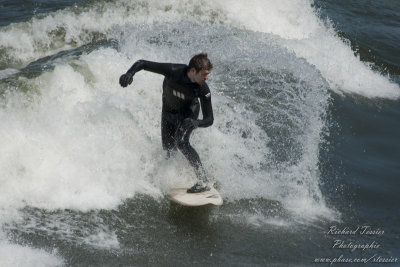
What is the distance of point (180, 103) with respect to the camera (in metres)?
6.47

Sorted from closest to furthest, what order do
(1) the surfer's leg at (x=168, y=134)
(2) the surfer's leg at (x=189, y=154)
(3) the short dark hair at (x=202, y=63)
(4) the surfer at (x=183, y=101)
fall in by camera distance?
(3) the short dark hair at (x=202, y=63), (4) the surfer at (x=183, y=101), (2) the surfer's leg at (x=189, y=154), (1) the surfer's leg at (x=168, y=134)

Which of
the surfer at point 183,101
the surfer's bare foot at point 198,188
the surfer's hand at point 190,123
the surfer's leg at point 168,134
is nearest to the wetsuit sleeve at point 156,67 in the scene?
the surfer at point 183,101

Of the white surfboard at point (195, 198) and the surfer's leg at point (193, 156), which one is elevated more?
the surfer's leg at point (193, 156)

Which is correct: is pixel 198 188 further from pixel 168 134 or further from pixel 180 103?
pixel 180 103

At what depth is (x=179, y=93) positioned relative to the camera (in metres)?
6.39

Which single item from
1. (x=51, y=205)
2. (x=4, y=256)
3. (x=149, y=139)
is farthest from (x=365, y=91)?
(x=4, y=256)

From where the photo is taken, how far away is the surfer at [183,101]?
5977 mm

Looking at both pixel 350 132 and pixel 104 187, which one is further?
pixel 350 132

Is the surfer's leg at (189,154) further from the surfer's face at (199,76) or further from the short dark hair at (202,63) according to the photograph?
the short dark hair at (202,63)

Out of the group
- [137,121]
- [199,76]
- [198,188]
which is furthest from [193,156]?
[137,121]

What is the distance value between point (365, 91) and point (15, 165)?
300 inches

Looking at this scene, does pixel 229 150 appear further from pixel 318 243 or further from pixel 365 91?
pixel 365 91

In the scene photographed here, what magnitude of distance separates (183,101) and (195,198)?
3.72 ft

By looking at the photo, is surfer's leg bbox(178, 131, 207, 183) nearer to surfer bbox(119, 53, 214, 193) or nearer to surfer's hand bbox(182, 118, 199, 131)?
surfer bbox(119, 53, 214, 193)
